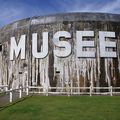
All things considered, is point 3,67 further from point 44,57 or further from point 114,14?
point 114,14

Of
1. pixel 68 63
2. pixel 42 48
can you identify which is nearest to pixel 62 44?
pixel 68 63

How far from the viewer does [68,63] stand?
80.9 feet

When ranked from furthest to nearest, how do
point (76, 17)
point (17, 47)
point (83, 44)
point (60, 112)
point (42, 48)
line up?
1. point (17, 47)
2. point (76, 17)
3. point (42, 48)
4. point (83, 44)
5. point (60, 112)

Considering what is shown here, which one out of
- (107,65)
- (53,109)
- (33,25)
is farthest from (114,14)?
(53,109)

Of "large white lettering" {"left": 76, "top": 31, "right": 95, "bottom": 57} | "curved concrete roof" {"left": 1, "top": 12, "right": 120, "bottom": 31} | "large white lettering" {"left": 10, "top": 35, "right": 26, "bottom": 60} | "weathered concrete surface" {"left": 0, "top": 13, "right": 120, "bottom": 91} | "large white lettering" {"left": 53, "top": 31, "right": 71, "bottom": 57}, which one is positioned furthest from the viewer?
"large white lettering" {"left": 10, "top": 35, "right": 26, "bottom": 60}

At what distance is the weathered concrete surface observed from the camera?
79.9 ft

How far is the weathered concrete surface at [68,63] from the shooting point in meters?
24.3

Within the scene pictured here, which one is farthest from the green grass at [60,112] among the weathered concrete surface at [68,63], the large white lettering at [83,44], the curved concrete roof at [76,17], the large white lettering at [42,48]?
the curved concrete roof at [76,17]

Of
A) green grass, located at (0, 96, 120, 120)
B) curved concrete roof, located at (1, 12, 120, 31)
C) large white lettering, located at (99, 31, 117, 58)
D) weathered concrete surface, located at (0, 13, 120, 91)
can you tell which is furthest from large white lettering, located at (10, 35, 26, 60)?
green grass, located at (0, 96, 120, 120)

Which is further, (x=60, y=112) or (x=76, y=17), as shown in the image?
(x=76, y=17)

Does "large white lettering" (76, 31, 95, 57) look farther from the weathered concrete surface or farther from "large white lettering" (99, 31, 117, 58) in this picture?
"large white lettering" (99, 31, 117, 58)

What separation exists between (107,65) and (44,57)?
18.1ft

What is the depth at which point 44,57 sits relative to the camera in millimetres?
25156

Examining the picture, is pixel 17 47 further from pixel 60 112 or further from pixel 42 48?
pixel 60 112
